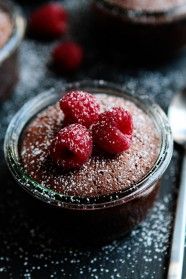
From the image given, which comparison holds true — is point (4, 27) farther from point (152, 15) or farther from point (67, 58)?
point (152, 15)

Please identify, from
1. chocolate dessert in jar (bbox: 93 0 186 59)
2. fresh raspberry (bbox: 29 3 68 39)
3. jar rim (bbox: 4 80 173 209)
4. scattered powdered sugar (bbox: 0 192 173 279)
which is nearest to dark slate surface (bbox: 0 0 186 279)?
scattered powdered sugar (bbox: 0 192 173 279)

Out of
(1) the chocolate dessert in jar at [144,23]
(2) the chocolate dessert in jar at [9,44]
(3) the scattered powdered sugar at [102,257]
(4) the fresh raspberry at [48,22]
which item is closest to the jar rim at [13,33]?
(2) the chocolate dessert in jar at [9,44]

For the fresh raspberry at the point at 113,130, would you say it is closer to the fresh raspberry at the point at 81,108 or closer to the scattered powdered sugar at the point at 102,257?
the fresh raspberry at the point at 81,108

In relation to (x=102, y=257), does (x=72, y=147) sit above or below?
above

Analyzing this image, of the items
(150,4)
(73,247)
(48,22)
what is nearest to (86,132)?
(73,247)

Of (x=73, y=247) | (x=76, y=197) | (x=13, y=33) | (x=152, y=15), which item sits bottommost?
(x=73, y=247)

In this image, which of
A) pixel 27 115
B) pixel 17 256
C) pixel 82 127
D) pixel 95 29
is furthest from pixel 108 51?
pixel 17 256

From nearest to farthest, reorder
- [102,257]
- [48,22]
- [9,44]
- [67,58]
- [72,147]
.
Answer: [72,147]
[102,257]
[9,44]
[67,58]
[48,22]
